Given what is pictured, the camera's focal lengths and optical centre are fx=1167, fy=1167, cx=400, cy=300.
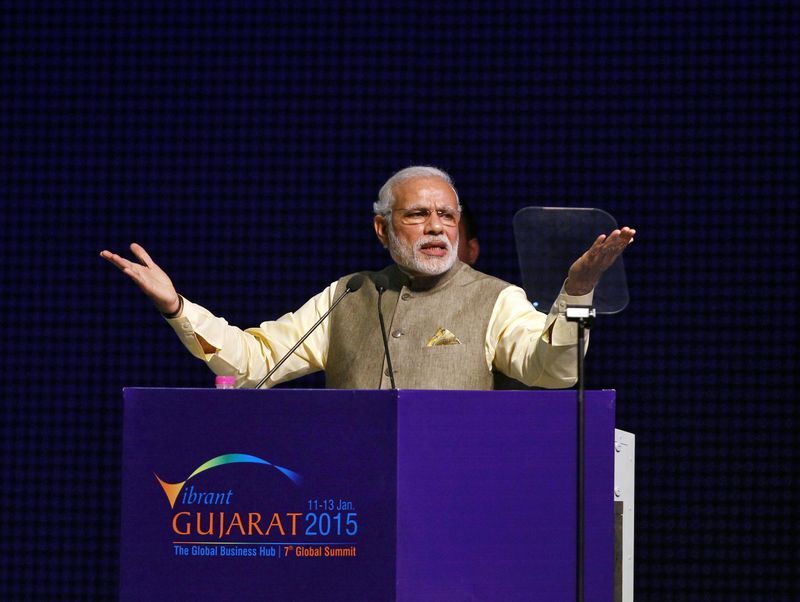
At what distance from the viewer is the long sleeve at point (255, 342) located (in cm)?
270

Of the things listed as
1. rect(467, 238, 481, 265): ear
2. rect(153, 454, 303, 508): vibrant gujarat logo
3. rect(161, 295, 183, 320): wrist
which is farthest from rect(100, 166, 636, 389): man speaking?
rect(467, 238, 481, 265): ear

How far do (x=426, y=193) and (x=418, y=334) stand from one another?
0.36 meters

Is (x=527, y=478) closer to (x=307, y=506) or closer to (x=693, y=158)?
(x=307, y=506)

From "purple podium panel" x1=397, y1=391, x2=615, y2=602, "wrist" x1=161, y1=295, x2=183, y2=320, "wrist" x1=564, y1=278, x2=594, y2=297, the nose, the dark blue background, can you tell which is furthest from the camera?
the dark blue background

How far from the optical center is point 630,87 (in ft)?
14.6

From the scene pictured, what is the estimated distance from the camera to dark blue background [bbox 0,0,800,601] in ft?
14.5

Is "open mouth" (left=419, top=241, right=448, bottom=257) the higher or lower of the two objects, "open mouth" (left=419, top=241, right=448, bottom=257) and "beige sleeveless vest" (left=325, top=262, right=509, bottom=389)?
the higher

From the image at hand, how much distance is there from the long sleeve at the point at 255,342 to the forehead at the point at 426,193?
30cm

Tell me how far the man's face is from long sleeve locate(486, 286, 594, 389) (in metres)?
0.19

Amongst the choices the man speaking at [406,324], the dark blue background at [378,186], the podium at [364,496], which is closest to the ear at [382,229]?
the man speaking at [406,324]

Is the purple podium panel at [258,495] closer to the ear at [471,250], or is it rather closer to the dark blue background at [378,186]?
the ear at [471,250]

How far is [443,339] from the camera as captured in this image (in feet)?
9.16

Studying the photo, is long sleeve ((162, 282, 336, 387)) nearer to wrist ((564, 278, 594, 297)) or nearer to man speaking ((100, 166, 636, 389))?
man speaking ((100, 166, 636, 389))

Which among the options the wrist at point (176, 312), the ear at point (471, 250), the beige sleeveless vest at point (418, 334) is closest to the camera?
the wrist at point (176, 312)
